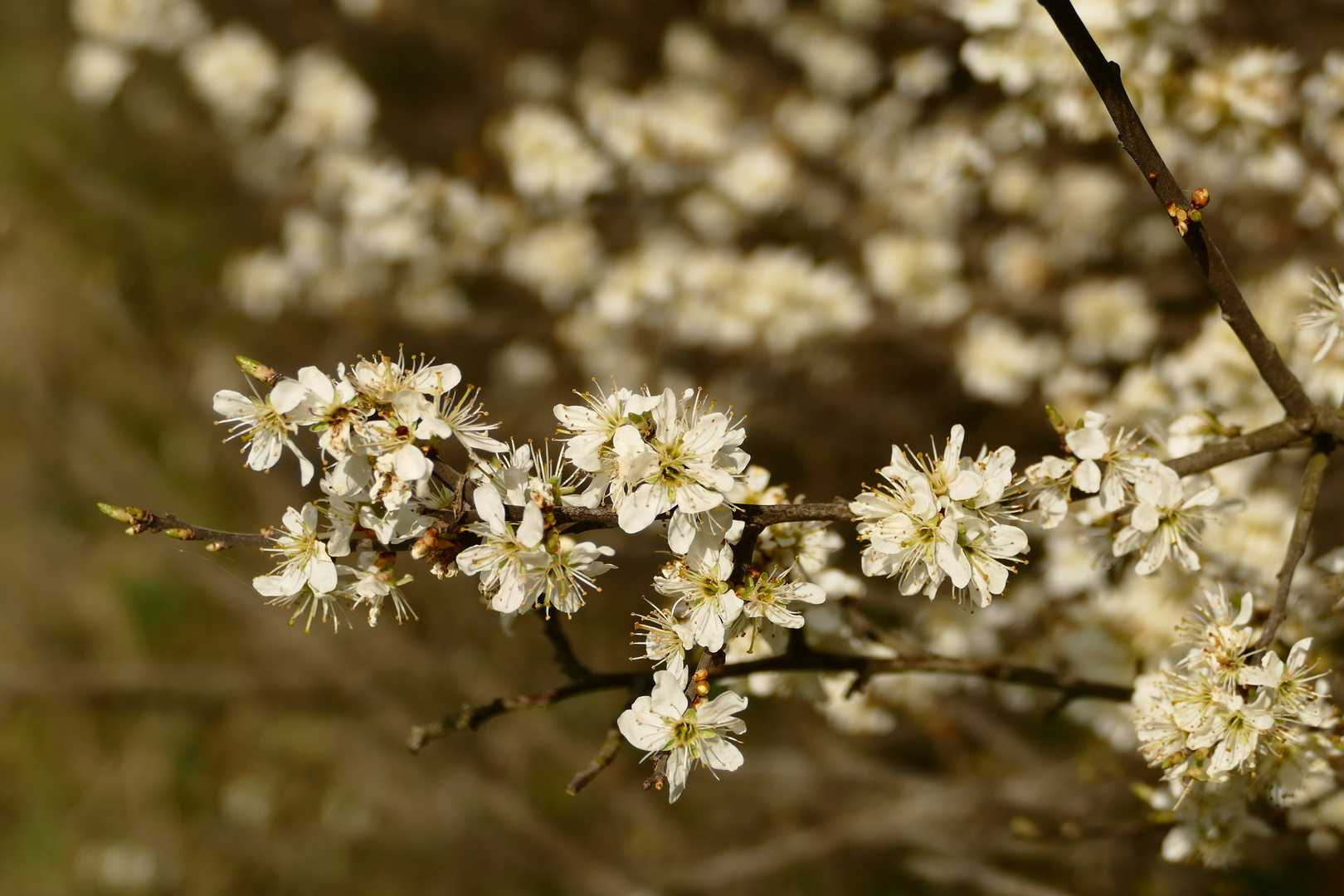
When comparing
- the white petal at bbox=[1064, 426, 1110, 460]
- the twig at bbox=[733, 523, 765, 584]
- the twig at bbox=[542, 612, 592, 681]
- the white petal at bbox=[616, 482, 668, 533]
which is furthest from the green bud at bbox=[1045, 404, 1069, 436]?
the twig at bbox=[542, 612, 592, 681]

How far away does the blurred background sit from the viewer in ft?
9.30

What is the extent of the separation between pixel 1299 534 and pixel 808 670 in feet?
2.57

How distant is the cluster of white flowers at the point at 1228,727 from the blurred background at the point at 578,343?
21 centimetres

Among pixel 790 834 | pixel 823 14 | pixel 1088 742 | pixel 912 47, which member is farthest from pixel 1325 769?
pixel 823 14

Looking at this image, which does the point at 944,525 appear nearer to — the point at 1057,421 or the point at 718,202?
the point at 1057,421

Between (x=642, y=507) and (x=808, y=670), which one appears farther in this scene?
(x=808, y=670)

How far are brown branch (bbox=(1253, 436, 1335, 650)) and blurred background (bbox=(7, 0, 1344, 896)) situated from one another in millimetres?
654

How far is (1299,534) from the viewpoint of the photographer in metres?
1.33

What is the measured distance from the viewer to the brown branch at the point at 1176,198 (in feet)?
4.15

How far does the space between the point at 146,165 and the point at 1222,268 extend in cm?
571

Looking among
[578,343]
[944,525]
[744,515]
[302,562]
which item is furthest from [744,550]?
[578,343]

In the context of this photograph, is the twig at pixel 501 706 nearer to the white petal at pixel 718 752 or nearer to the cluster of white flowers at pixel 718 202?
the white petal at pixel 718 752

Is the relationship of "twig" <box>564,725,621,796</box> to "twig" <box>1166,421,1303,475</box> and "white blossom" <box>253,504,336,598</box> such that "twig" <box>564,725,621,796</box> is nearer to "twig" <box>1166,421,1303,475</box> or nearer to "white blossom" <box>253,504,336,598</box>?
"white blossom" <box>253,504,336,598</box>

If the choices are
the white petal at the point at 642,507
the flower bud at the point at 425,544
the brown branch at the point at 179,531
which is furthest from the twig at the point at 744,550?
the brown branch at the point at 179,531
